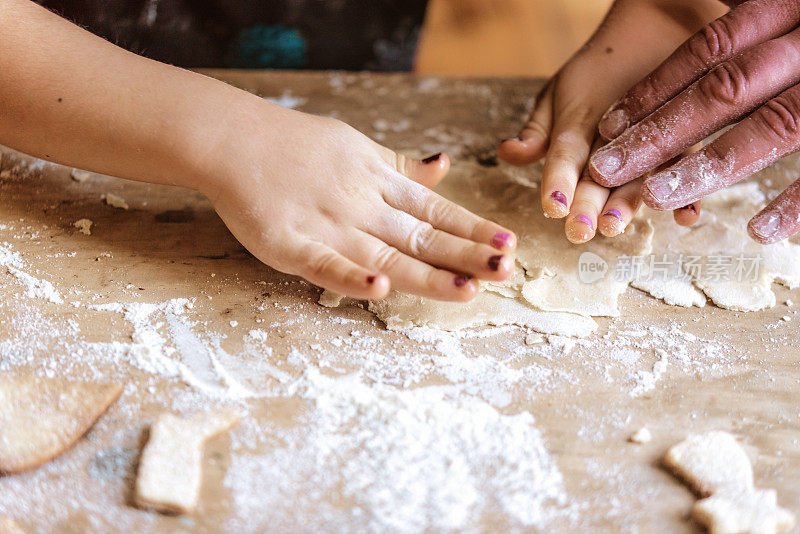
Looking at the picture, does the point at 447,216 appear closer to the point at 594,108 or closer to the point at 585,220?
the point at 585,220

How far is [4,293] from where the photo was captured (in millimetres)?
761

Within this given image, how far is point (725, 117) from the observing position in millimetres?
839

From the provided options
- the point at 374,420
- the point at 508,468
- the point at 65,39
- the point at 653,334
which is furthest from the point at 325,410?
the point at 65,39

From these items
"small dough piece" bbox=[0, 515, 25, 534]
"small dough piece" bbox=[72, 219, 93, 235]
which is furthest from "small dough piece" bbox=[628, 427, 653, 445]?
"small dough piece" bbox=[72, 219, 93, 235]

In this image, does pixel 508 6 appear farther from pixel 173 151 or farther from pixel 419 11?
pixel 173 151

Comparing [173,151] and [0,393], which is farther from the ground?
[173,151]

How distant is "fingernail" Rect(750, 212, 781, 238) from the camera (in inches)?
32.2

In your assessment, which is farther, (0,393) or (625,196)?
(625,196)

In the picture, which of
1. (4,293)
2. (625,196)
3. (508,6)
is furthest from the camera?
(508,6)

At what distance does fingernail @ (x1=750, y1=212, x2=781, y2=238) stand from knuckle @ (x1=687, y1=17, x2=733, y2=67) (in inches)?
8.8

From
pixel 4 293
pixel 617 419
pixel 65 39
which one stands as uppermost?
pixel 65 39

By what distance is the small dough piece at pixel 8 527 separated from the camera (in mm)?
524

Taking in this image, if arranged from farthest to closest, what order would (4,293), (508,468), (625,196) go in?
(625,196) → (4,293) → (508,468)

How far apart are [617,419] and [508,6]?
7.19ft
